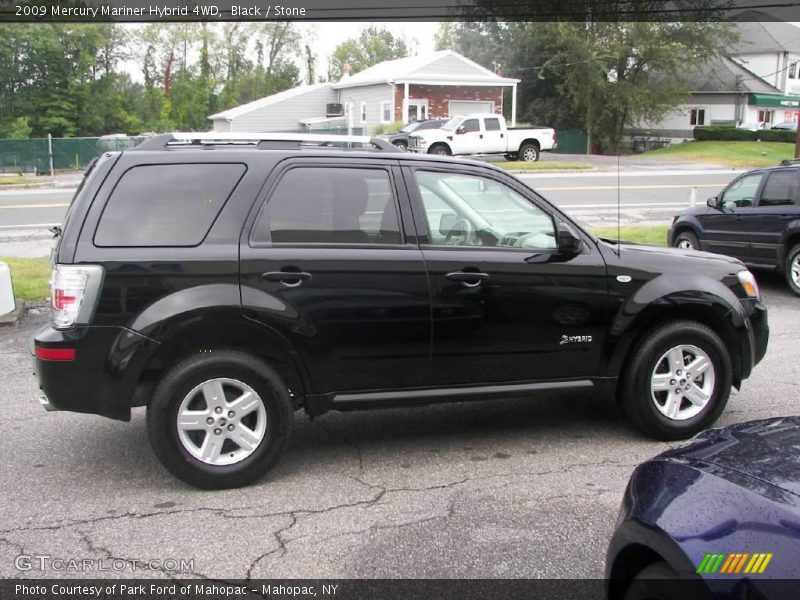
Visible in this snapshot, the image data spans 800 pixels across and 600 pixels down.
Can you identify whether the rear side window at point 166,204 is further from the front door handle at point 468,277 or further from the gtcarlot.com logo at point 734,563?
the gtcarlot.com logo at point 734,563

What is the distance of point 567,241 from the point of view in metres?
4.95

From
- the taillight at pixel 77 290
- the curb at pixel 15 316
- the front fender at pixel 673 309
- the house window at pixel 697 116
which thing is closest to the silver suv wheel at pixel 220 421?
the taillight at pixel 77 290

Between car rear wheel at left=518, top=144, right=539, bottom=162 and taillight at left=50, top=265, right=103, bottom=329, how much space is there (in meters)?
32.5

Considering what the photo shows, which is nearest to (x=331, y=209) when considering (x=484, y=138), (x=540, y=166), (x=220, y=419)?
(x=220, y=419)

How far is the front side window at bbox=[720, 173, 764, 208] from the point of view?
11.0 m

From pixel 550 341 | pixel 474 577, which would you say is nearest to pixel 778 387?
pixel 550 341

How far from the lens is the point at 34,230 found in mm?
16672

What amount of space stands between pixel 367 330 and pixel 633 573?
240 centimetres

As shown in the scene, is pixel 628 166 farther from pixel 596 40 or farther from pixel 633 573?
pixel 633 573

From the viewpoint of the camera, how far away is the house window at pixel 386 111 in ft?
143

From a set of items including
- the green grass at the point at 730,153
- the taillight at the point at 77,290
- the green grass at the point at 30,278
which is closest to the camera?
the taillight at the point at 77,290

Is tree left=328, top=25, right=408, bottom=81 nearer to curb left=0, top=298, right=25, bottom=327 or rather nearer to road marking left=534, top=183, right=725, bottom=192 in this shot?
road marking left=534, top=183, right=725, bottom=192

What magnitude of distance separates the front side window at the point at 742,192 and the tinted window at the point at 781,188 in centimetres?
21

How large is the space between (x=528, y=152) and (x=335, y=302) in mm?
32238
